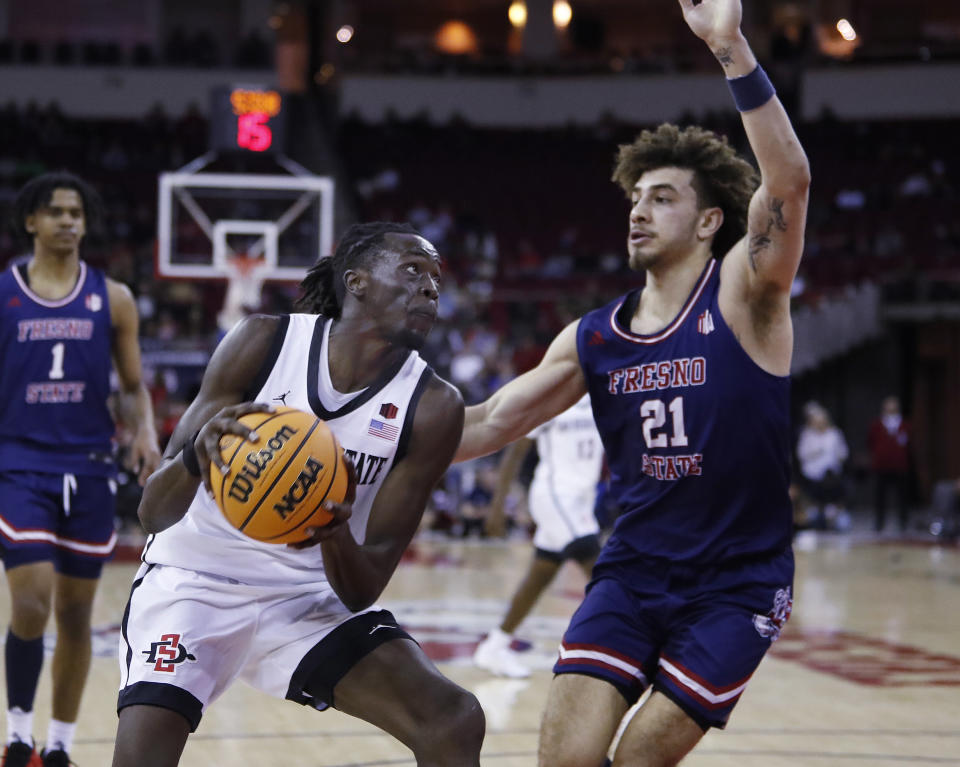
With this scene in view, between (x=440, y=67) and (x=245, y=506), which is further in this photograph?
(x=440, y=67)

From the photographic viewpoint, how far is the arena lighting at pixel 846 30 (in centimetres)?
2800

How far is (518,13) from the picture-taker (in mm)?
29156

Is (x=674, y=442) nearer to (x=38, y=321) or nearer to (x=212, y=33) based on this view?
(x=38, y=321)

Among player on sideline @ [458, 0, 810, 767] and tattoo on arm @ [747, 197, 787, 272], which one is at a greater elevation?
tattoo on arm @ [747, 197, 787, 272]

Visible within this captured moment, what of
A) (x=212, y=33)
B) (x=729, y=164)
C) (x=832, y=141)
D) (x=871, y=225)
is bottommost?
(x=729, y=164)

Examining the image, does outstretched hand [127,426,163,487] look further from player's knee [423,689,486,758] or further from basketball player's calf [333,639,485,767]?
player's knee [423,689,486,758]

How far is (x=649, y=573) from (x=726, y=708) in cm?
40

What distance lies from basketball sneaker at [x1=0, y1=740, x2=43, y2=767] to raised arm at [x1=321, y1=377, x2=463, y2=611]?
207cm

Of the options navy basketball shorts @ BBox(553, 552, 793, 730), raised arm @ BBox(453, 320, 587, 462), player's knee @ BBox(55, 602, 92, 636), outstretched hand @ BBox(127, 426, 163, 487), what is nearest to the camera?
navy basketball shorts @ BBox(553, 552, 793, 730)

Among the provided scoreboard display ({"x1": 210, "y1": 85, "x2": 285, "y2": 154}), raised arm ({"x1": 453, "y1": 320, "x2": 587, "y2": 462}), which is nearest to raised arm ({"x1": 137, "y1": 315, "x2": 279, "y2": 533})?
raised arm ({"x1": 453, "y1": 320, "x2": 587, "y2": 462})

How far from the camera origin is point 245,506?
9.89 ft

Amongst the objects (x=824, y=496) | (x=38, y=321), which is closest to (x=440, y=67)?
(x=824, y=496)

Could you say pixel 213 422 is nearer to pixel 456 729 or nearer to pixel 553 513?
pixel 456 729

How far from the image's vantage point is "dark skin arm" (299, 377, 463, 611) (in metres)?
3.21
